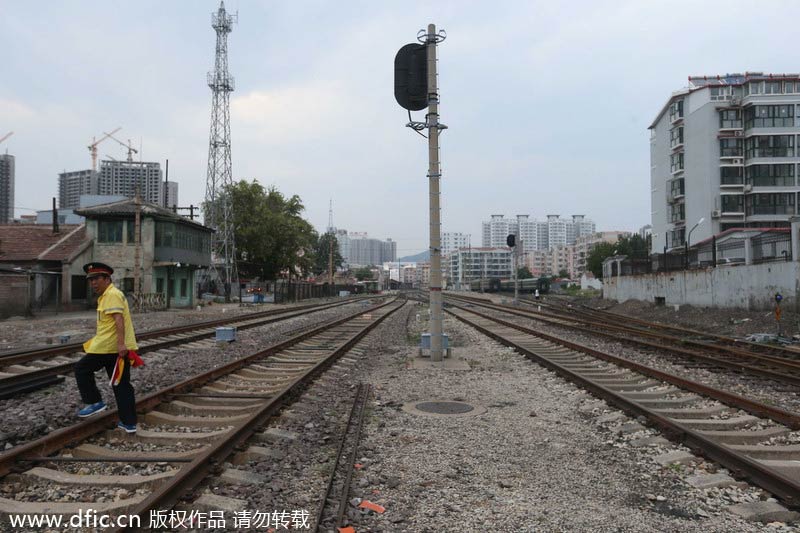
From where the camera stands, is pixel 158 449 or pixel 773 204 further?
pixel 773 204

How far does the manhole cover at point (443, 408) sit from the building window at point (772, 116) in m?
55.7

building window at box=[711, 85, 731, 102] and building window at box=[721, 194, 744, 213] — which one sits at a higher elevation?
building window at box=[711, 85, 731, 102]

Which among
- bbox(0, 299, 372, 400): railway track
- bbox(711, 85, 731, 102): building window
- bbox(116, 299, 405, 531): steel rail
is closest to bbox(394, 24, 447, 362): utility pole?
bbox(116, 299, 405, 531): steel rail

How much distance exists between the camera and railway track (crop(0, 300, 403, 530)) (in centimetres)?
398

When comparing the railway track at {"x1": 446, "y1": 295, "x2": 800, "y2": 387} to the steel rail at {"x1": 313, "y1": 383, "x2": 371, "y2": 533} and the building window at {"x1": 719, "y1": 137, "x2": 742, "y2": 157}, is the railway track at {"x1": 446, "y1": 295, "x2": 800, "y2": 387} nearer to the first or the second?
the steel rail at {"x1": 313, "y1": 383, "x2": 371, "y2": 533}

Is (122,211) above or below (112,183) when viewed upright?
below

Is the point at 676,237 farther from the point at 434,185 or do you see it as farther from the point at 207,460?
the point at 207,460

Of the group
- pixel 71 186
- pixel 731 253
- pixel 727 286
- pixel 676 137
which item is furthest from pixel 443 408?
pixel 71 186

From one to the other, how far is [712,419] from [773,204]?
54.2 meters

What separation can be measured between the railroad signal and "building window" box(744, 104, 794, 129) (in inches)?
2014

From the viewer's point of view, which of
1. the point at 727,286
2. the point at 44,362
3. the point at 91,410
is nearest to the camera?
the point at 91,410

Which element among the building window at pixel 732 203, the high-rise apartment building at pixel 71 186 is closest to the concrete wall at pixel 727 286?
the building window at pixel 732 203

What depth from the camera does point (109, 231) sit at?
117ft

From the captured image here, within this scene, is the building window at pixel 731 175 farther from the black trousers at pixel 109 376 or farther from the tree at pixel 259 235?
the black trousers at pixel 109 376
